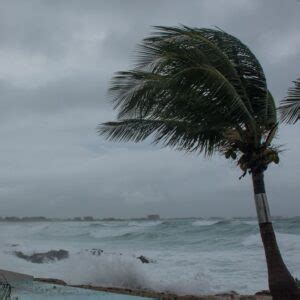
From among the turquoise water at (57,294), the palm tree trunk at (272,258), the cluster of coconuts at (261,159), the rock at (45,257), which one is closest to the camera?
the palm tree trunk at (272,258)

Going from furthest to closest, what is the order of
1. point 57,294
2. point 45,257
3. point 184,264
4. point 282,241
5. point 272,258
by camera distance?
point 282,241 < point 45,257 < point 184,264 < point 57,294 < point 272,258

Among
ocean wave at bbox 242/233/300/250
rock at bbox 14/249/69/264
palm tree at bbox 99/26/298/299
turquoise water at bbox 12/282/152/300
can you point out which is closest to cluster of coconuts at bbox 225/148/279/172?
palm tree at bbox 99/26/298/299

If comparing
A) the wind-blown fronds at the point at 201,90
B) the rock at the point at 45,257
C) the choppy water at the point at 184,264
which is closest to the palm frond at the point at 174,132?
the wind-blown fronds at the point at 201,90

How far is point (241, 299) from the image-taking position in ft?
30.5

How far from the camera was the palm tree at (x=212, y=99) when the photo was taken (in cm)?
853

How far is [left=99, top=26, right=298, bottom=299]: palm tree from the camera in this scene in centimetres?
853

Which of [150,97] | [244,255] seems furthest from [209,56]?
[244,255]

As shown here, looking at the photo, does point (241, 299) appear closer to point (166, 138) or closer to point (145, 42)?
point (166, 138)

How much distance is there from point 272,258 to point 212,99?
2.59 meters

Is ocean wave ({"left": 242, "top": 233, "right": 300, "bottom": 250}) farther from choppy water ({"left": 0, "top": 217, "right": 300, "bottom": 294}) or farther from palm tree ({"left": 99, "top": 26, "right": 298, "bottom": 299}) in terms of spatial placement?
palm tree ({"left": 99, "top": 26, "right": 298, "bottom": 299})

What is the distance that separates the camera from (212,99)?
29.0 ft

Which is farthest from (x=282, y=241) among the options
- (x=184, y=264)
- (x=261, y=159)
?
(x=261, y=159)

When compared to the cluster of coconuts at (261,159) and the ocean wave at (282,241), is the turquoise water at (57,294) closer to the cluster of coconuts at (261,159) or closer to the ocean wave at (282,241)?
the cluster of coconuts at (261,159)

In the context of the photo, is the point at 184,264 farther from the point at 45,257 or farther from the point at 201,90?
the point at 201,90
